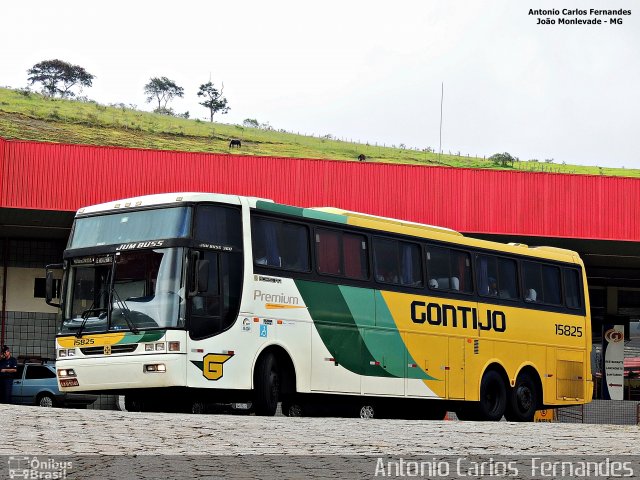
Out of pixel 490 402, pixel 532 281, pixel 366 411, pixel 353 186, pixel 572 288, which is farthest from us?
pixel 353 186

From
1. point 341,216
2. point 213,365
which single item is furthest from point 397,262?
point 213,365

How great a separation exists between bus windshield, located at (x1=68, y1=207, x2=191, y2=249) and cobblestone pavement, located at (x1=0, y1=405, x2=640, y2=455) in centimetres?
364

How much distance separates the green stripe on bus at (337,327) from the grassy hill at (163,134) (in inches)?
2178

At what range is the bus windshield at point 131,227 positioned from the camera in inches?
674

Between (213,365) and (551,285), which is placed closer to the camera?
(213,365)

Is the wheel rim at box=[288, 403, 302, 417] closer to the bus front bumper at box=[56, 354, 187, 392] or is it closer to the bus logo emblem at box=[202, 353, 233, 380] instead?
the bus logo emblem at box=[202, 353, 233, 380]

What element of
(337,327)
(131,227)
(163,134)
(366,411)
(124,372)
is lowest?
(366,411)

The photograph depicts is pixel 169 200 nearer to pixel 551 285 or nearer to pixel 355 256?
pixel 355 256

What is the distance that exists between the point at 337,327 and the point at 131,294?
12.1ft

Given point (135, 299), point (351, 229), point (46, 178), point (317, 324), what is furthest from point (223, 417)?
point (46, 178)

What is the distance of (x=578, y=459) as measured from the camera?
1045 cm

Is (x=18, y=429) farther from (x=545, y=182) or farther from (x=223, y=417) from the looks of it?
(x=545, y=182)

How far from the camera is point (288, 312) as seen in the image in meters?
18.0

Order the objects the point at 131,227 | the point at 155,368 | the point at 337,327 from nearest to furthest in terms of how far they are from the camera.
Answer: the point at 155,368 < the point at 131,227 < the point at 337,327
